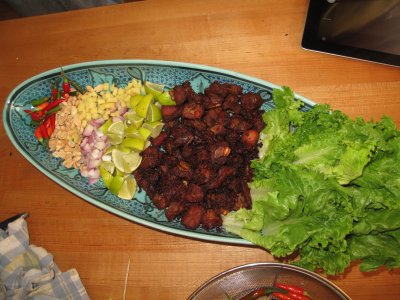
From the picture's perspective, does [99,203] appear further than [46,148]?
No

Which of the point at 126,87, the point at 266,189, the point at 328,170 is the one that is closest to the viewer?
the point at 328,170

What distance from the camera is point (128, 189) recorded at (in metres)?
1.94

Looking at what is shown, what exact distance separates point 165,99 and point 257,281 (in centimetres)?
116

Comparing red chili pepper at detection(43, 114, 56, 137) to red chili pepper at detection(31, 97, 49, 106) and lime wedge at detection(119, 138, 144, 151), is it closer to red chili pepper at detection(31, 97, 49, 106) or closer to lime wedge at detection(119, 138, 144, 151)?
red chili pepper at detection(31, 97, 49, 106)

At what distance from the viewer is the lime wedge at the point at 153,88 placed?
1984 millimetres

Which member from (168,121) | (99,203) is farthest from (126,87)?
(99,203)

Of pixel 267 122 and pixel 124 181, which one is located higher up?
pixel 267 122

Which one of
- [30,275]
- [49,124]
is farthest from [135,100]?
[30,275]

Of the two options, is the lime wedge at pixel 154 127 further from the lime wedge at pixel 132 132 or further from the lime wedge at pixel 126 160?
the lime wedge at pixel 126 160

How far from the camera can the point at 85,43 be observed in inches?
92.7

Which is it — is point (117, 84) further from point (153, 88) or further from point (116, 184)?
point (116, 184)

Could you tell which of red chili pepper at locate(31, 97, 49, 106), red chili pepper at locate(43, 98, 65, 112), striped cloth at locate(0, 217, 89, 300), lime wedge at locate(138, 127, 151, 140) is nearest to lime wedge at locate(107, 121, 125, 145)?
lime wedge at locate(138, 127, 151, 140)

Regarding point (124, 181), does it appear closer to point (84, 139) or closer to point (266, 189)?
point (84, 139)

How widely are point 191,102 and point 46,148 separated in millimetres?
1010
